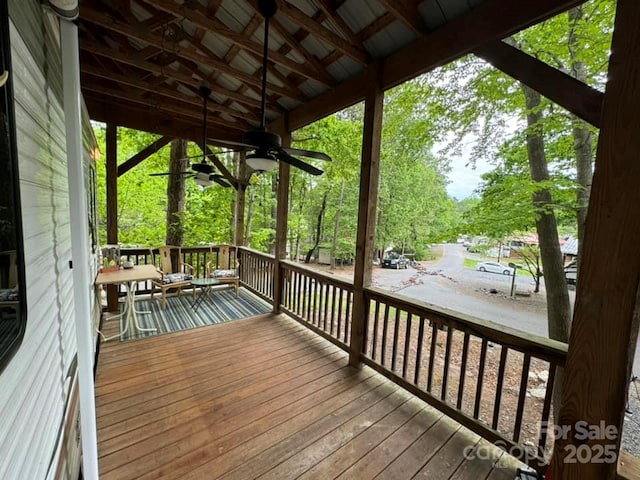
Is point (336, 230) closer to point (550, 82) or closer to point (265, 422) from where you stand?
point (265, 422)

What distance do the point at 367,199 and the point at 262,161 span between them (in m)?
1.20

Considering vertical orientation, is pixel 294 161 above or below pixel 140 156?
below

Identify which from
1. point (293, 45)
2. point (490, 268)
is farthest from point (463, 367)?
point (490, 268)

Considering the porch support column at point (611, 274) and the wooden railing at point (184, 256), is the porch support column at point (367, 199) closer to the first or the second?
the porch support column at point (611, 274)

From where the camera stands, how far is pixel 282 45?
9.98 feet

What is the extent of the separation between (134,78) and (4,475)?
433 cm

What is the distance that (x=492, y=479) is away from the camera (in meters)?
1.74

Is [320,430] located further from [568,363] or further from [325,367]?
[568,363]

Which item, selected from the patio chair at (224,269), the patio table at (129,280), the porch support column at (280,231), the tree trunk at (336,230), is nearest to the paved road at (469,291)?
the tree trunk at (336,230)

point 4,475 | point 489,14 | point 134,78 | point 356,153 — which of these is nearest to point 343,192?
point 356,153

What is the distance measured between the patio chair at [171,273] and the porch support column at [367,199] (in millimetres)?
3256

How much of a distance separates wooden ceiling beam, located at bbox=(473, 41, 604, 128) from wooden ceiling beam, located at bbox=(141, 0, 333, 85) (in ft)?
5.93

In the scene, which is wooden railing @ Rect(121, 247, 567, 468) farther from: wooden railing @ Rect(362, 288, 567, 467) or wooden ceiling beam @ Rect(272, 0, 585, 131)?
wooden ceiling beam @ Rect(272, 0, 585, 131)

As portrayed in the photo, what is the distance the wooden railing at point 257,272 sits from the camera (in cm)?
516
